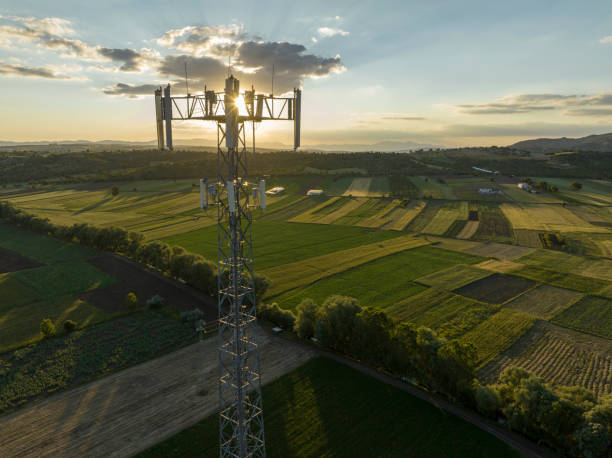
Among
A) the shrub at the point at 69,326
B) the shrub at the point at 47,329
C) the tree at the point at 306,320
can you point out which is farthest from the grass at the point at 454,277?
the shrub at the point at 47,329

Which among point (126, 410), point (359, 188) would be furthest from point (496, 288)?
point (359, 188)

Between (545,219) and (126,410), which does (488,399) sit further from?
(545,219)

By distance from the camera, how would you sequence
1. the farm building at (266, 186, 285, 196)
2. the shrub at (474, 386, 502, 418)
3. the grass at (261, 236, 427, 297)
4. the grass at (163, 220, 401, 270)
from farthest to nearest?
the farm building at (266, 186, 285, 196), the grass at (163, 220, 401, 270), the grass at (261, 236, 427, 297), the shrub at (474, 386, 502, 418)

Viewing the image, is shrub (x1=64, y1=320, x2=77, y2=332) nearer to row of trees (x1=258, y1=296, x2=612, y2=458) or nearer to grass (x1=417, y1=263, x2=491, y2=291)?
row of trees (x1=258, y1=296, x2=612, y2=458)

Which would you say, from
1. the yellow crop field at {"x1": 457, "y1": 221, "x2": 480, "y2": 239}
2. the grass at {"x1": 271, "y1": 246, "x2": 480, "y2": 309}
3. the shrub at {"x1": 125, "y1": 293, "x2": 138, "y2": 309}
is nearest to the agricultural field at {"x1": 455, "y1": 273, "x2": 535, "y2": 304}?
the grass at {"x1": 271, "y1": 246, "x2": 480, "y2": 309}

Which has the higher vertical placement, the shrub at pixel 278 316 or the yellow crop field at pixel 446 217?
the yellow crop field at pixel 446 217

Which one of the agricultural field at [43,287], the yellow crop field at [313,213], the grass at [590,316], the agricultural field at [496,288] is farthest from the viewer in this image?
the yellow crop field at [313,213]

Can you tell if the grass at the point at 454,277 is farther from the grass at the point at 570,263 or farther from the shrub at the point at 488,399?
the shrub at the point at 488,399
